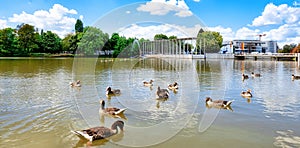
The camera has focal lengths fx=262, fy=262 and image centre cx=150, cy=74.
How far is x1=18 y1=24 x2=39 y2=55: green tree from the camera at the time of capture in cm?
7688

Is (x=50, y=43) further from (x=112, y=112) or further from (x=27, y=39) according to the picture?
(x=112, y=112)

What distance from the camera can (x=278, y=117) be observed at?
31.3ft

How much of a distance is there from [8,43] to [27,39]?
7.12 meters

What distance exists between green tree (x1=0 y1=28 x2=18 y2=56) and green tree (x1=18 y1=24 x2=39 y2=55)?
2.56m

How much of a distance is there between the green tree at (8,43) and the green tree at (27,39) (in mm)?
2563

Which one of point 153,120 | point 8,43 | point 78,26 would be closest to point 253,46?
point 78,26

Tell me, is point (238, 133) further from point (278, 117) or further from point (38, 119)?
point (38, 119)

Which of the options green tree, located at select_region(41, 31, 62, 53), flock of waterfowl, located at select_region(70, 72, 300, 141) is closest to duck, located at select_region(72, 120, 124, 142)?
flock of waterfowl, located at select_region(70, 72, 300, 141)

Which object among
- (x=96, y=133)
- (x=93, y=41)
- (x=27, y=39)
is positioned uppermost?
(x=27, y=39)

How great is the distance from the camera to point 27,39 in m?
78.2

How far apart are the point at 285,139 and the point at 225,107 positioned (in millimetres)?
3844

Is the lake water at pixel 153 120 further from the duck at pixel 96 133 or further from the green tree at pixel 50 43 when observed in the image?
the green tree at pixel 50 43

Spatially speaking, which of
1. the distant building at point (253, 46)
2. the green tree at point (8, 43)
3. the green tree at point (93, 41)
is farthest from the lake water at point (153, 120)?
the distant building at point (253, 46)

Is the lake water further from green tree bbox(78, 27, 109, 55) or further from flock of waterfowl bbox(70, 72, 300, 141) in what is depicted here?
green tree bbox(78, 27, 109, 55)
